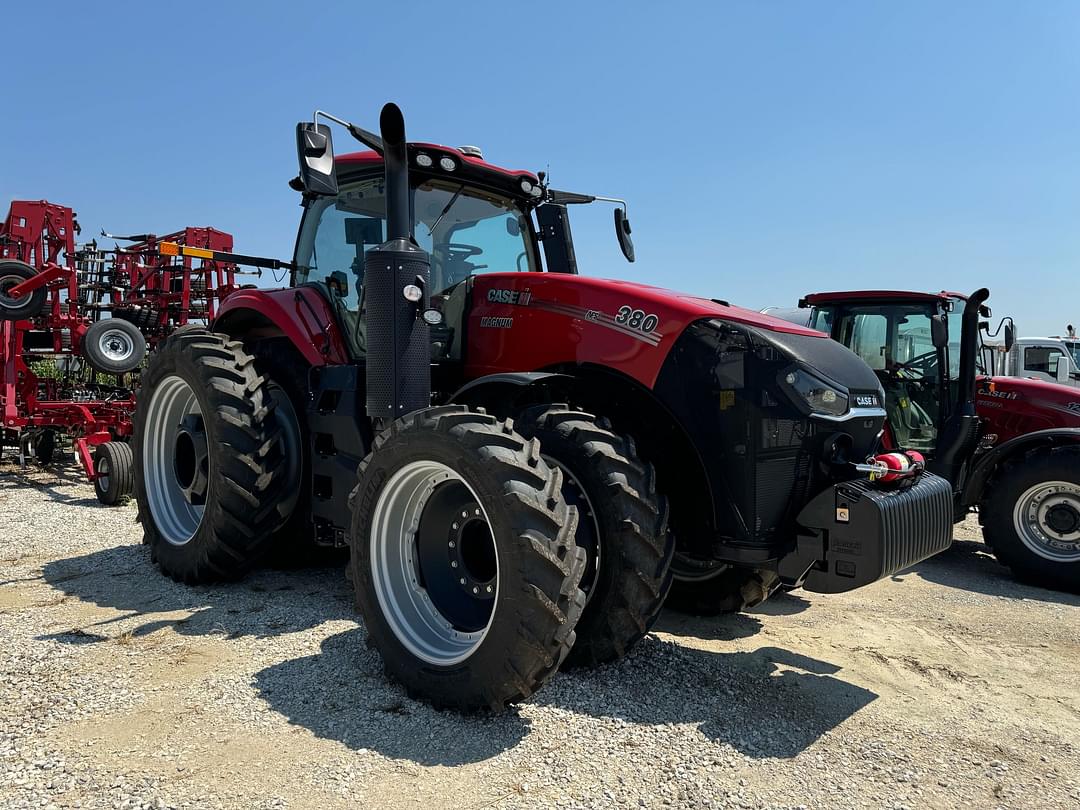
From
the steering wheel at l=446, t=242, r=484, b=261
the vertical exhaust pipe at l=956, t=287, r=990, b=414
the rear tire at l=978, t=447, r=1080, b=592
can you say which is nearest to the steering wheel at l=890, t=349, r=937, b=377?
the vertical exhaust pipe at l=956, t=287, r=990, b=414

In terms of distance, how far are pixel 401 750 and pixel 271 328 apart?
10.8ft

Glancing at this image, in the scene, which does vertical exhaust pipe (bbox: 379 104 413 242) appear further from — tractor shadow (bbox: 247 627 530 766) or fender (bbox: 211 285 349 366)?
tractor shadow (bbox: 247 627 530 766)

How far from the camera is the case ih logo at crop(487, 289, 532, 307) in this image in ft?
12.8

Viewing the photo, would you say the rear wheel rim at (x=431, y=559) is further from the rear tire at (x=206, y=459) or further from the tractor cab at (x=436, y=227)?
the rear tire at (x=206, y=459)

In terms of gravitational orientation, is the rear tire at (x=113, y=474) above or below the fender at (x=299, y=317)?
below

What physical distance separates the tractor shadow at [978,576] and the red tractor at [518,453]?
2549 mm

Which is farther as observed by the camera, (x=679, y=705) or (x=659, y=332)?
(x=659, y=332)

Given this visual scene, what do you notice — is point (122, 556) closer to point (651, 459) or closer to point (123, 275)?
point (651, 459)

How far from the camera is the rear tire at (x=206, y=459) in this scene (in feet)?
14.2

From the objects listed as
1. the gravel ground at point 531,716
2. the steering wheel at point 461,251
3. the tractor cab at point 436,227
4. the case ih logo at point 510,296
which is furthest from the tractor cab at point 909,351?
the case ih logo at point 510,296

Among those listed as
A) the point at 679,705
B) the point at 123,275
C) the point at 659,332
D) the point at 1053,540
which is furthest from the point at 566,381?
the point at 123,275

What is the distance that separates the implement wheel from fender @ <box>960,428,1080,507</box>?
15.3ft

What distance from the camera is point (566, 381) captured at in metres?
3.70

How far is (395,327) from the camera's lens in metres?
3.63
